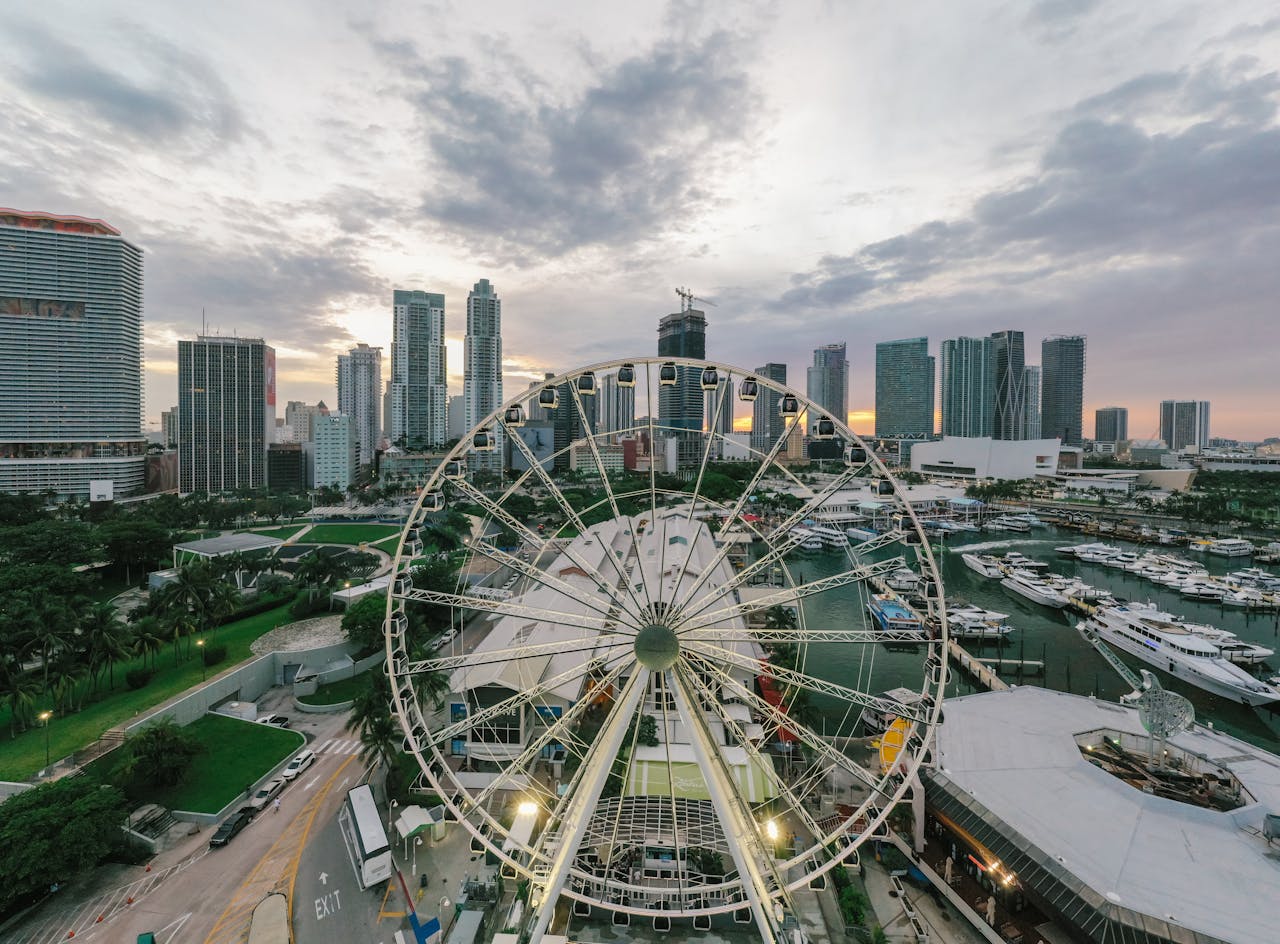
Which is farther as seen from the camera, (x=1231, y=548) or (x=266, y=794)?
(x=1231, y=548)

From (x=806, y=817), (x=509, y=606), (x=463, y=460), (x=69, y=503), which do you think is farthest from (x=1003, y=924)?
(x=69, y=503)

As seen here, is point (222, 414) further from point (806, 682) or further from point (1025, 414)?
point (1025, 414)

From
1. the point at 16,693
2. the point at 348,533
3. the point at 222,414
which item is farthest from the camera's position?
the point at 222,414

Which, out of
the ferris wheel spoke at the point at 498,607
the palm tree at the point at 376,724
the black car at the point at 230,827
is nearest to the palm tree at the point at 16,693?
the black car at the point at 230,827

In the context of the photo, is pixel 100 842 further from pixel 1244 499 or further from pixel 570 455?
pixel 570 455

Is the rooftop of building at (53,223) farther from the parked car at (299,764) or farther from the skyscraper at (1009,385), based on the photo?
the skyscraper at (1009,385)

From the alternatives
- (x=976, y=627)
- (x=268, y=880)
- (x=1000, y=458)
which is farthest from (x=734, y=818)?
(x=1000, y=458)
